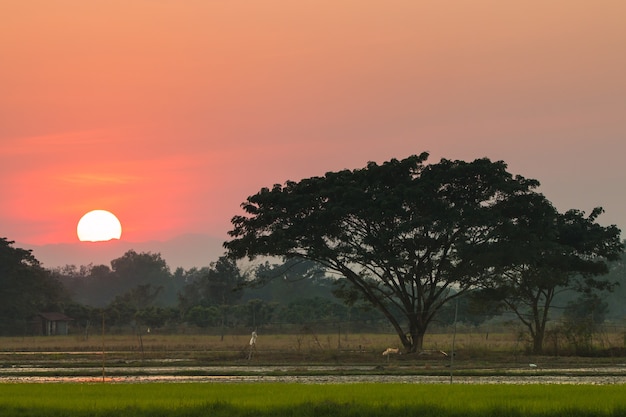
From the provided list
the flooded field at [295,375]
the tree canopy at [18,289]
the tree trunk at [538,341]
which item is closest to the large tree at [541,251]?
the tree trunk at [538,341]

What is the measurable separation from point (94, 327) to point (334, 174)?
70187 millimetres

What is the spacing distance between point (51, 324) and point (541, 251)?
80583 millimetres

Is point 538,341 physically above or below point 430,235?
below

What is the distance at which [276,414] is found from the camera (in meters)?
22.8

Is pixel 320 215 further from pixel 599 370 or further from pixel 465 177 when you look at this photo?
pixel 599 370

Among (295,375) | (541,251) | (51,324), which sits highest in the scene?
(541,251)

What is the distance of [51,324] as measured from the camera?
118750mm

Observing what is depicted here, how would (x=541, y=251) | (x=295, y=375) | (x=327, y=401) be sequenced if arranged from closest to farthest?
(x=327, y=401) → (x=295, y=375) → (x=541, y=251)

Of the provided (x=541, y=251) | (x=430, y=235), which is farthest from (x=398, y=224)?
(x=541, y=251)

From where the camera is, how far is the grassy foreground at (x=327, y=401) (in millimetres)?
22453

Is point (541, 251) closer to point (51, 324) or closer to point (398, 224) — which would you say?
point (398, 224)

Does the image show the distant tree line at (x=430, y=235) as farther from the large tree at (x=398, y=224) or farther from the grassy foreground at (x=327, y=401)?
the grassy foreground at (x=327, y=401)

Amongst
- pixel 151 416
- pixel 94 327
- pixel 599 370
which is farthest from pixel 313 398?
pixel 94 327

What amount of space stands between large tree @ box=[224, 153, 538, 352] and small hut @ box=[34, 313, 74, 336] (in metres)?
64.7
